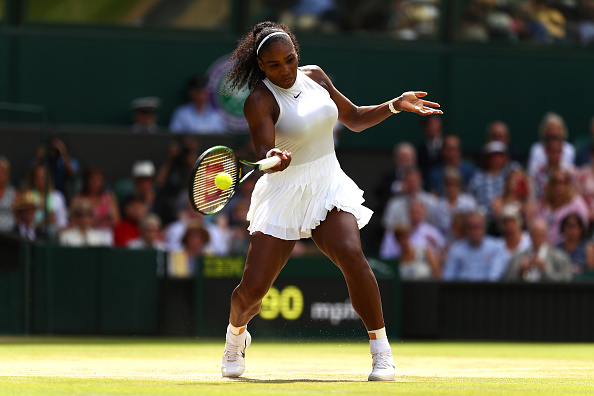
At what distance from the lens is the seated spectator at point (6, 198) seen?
1069 centimetres

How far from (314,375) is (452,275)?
17.7 feet

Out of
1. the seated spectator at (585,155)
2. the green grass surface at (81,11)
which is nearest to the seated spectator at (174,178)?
the green grass surface at (81,11)

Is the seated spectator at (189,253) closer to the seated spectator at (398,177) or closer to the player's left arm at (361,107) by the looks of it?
the seated spectator at (398,177)

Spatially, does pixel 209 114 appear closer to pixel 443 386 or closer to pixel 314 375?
pixel 314 375

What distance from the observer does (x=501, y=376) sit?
6465 millimetres

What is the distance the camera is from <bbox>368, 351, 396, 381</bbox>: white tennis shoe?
5.90 meters

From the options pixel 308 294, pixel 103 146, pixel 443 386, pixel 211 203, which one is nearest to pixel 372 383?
pixel 443 386

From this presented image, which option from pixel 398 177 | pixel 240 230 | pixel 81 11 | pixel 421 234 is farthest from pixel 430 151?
pixel 81 11

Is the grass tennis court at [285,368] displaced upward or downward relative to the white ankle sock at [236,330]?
downward

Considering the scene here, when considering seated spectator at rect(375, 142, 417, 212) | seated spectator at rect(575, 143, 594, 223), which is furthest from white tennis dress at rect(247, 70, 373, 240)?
seated spectator at rect(575, 143, 594, 223)

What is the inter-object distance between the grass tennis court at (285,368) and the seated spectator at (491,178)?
2264 millimetres

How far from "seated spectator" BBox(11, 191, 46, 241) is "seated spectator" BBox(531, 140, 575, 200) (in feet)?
18.0

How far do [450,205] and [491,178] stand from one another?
730 mm

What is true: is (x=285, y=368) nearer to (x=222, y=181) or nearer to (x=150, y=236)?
(x=222, y=181)
